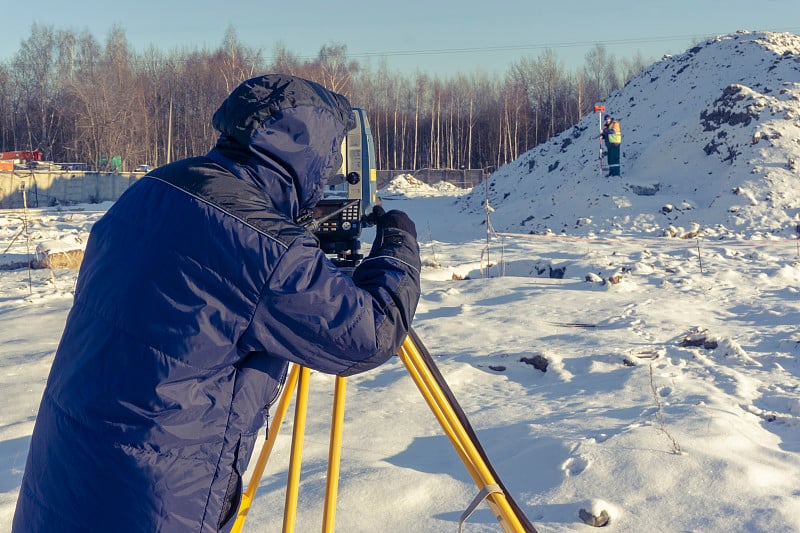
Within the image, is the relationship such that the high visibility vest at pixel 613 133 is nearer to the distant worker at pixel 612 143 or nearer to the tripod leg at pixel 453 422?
the distant worker at pixel 612 143

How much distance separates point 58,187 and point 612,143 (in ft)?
75.3

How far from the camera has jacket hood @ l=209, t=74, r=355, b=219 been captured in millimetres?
1507

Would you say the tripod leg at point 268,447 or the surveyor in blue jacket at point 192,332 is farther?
the tripod leg at point 268,447

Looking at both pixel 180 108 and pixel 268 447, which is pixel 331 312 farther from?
pixel 180 108

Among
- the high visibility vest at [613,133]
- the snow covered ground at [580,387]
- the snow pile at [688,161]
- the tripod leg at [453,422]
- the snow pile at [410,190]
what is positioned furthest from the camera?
the snow pile at [410,190]

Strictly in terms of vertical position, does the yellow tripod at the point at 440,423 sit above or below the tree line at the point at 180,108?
below

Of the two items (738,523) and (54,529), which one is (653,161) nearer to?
(738,523)

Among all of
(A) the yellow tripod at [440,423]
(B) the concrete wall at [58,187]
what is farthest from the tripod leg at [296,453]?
(B) the concrete wall at [58,187]

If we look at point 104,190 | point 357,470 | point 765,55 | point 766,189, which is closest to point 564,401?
point 357,470

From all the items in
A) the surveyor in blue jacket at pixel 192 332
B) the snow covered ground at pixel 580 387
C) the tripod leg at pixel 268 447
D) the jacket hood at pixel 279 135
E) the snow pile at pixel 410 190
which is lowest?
the snow covered ground at pixel 580 387

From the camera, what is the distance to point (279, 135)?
152cm

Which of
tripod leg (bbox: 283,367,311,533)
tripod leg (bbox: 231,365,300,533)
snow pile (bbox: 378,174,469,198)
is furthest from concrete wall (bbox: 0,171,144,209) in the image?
tripod leg (bbox: 283,367,311,533)

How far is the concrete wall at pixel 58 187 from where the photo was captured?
27.3 metres

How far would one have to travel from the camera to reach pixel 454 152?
4719 centimetres
